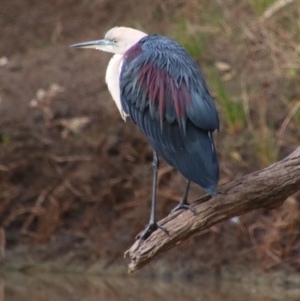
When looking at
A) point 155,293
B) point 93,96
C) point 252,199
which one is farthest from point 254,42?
point 252,199

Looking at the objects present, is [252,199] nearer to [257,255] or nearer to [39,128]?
[257,255]

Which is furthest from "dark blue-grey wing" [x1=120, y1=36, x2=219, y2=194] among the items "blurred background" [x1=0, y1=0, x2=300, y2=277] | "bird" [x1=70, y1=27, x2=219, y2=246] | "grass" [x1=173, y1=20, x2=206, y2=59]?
"grass" [x1=173, y1=20, x2=206, y2=59]

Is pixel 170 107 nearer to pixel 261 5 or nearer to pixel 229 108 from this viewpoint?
pixel 229 108

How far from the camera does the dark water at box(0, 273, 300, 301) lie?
6.60 metres

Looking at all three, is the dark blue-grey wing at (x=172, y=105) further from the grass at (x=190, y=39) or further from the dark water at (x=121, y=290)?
the grass at (x=190, y=39)

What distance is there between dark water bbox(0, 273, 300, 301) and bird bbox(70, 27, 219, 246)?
2.06 metres

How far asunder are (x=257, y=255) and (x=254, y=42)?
2042mm

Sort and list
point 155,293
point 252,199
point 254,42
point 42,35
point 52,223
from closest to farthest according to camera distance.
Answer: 1. point 252,199
2. point 155,293
3. point 52,223
4. point 254,42
5. point 42,35

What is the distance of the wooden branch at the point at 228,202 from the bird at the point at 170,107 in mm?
61

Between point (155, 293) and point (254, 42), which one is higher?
point (254, 42)

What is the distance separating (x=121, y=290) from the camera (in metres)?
6.85

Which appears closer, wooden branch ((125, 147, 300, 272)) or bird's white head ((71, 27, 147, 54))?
wooden branch ((125, 147, 300, 272))

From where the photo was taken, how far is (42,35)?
937 cm

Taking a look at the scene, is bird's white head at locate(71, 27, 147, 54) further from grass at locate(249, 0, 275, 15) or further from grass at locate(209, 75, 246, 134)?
grass at locate(249, 0, 275, 15)
